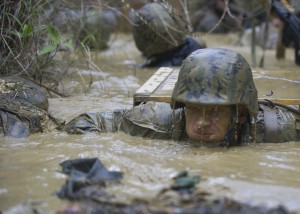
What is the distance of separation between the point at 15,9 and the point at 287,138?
3.07 meters

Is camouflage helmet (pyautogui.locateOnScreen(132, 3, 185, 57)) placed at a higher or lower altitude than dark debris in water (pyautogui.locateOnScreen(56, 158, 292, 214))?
higher

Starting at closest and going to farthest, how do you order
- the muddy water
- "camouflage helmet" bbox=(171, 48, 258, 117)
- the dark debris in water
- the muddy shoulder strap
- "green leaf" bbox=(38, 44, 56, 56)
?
1. the dark debris in water
2. the muddy water
3. "camouflage helmet" bbox=(171, 48, 258, 117)
4. the muddy shoulder strap
5. "green leaf" bbox=(38, 44, 56, 56)

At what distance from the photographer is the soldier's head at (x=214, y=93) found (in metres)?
3.50

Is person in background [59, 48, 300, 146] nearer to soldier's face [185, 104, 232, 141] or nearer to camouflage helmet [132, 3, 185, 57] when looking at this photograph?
soldier's face [185, 104, 232, 141]

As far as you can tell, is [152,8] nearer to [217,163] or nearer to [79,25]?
[79,25]

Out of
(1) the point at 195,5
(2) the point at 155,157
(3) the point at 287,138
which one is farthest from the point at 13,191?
(1) the point at 195,5

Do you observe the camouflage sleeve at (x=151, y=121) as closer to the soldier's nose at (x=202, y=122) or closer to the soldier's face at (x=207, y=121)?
the soldier's face at (x=207, y=121)

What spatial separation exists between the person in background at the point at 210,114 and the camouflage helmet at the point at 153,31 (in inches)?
155

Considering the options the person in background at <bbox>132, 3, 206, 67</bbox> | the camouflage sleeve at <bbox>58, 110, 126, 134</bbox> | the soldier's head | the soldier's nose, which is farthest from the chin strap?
the person in background at <bbox>132, 3, 206, 67</bbox>

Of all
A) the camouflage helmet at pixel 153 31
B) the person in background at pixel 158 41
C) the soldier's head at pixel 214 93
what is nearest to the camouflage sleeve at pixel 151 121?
the soldier's head at pixel 214 93

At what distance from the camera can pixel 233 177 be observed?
9.61 feet

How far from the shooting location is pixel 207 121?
11.8ft

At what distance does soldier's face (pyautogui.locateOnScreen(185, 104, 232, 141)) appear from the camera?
359cm

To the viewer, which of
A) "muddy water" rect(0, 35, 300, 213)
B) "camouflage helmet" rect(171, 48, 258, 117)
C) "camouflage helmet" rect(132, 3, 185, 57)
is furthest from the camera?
"camouflage helmet" rect(132, 3, 185, 57)
